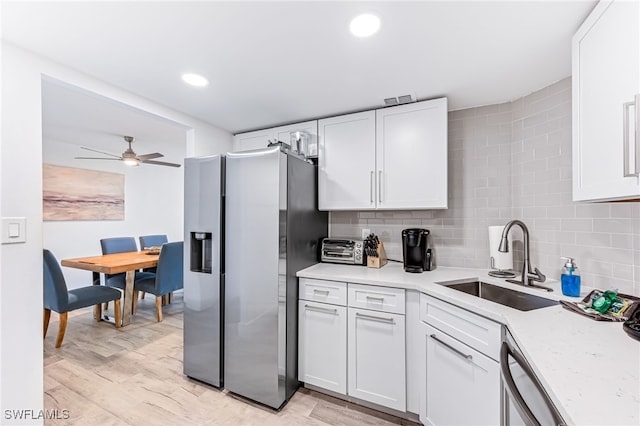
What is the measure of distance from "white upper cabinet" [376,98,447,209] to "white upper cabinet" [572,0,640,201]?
2.61 ft

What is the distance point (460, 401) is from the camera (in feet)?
4.52

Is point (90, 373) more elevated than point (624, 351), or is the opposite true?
point (624, 351)

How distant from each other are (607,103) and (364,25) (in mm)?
1041

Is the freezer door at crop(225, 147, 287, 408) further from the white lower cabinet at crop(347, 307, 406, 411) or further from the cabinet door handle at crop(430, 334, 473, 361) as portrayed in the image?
the cabinet door handle at crop(430, 334, 473, 361)

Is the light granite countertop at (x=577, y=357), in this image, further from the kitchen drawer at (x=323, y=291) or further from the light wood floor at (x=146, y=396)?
the light wood floor at (x=146, y=396)

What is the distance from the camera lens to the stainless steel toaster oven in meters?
2.25

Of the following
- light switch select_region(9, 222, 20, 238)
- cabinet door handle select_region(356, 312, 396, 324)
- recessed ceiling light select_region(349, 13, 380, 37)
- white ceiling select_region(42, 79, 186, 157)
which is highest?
white ceiling select_region(42, 79, 186, 157)

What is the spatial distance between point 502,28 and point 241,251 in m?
1.95

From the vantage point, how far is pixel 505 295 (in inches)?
66.2

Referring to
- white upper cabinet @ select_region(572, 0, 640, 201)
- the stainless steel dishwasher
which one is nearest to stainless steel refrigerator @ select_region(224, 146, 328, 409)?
the stainless steel dishwasher

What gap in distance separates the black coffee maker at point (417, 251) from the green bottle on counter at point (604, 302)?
0.94m

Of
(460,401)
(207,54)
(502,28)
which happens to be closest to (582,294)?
(460,401)

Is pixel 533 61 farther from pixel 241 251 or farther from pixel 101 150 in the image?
pixel 101 150

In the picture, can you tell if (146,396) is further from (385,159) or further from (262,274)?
(385,159)
